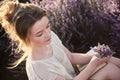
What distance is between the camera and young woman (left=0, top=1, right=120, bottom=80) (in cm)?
304

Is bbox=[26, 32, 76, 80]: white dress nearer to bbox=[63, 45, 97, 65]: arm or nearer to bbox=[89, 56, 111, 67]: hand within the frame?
bbox=[63, 45, 97, 65]: arm

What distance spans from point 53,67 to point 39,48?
179 mm

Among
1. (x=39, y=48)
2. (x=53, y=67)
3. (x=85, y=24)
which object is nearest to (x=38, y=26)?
(x=39, y=48)

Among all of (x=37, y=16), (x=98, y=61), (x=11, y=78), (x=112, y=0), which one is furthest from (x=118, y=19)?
Answer: (x=11, y=78)

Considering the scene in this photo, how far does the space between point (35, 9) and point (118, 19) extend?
1.11 m

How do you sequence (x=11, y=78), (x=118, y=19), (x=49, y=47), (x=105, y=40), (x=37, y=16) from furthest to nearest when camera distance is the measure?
(x=11, y=78) < (x=105, y=40) < (x=118, y=19) < (x=49, y=47) < (x=37, y=16)

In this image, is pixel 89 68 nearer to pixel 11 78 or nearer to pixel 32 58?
pixel 32 58

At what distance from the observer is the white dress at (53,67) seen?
310cm

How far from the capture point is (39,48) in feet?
10.5

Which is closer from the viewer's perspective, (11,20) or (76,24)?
(11,20)

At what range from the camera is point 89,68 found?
10.5ft

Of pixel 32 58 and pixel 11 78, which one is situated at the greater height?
pixel 32 58

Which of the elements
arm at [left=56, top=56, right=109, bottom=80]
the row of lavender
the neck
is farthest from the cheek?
the row of lavender

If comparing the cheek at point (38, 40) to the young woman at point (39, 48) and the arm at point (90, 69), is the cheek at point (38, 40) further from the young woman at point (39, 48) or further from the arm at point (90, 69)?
the arm at point (90, 69)
